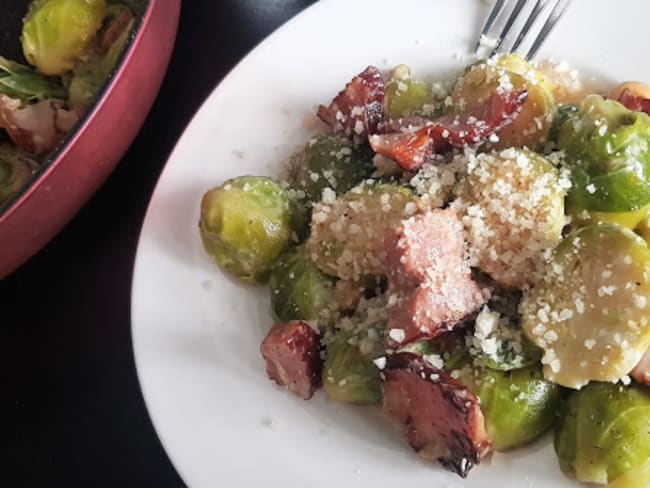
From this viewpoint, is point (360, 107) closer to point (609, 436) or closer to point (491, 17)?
point (491, 17)

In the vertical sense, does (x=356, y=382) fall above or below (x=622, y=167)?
below

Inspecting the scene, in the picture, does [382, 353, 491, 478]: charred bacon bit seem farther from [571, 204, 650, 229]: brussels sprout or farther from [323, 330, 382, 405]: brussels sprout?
[571, 204, 650, 229]: brussels sprout

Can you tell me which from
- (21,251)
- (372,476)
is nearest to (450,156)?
(372,476)

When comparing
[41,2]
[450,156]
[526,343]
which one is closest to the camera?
[526,343]

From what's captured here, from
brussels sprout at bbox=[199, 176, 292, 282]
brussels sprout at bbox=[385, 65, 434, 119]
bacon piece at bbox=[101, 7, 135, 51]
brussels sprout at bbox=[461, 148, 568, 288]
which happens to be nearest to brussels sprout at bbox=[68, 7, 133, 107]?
bacon piece at bbox=[101, 7, 135, 51]

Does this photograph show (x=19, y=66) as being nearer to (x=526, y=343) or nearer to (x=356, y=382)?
(x=356, y=382)

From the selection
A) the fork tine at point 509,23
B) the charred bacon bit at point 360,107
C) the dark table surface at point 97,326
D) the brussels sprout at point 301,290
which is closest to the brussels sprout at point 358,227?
the brussels sprout at point 301,290
